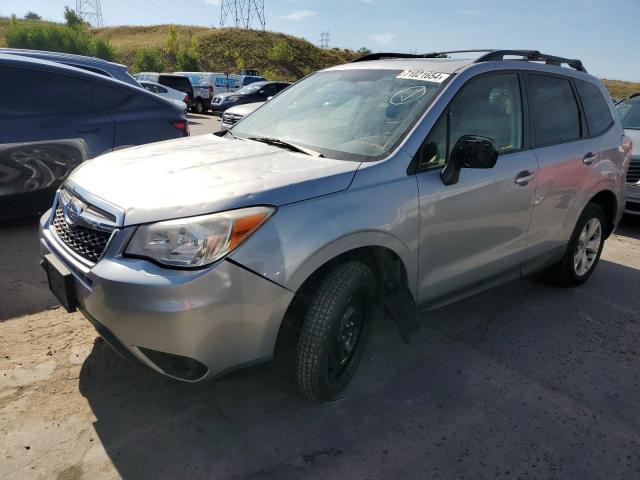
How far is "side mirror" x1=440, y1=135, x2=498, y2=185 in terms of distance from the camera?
2770 millimetres

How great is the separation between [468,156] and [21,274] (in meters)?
3.51

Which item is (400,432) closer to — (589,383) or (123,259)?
(589,383)

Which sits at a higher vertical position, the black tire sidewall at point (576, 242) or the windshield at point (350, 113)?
the windshield at point (350, 113)

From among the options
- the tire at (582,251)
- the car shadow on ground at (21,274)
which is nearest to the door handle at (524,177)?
the tire at (582,251)

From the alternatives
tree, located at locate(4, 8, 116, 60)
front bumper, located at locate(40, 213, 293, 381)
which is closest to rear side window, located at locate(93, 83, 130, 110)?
front bumper, located at locate(40, 213, 293, 381)

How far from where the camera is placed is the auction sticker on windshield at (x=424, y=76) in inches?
123

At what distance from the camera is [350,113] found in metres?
3.21

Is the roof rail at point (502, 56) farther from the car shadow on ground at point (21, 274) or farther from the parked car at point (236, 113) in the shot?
the parked car at point (236, 113)

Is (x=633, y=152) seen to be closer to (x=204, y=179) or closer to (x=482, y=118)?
(x=482, y=118)

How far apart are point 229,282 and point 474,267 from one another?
181 centimetres

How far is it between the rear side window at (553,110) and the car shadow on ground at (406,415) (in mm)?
1481

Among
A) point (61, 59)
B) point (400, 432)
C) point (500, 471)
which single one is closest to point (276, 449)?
point (400, 432)

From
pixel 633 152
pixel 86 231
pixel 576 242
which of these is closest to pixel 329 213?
pixel 86 231

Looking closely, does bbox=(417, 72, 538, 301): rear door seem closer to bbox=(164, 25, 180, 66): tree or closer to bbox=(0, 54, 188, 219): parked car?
bbox=(0, 54, 188, 219): parked car
